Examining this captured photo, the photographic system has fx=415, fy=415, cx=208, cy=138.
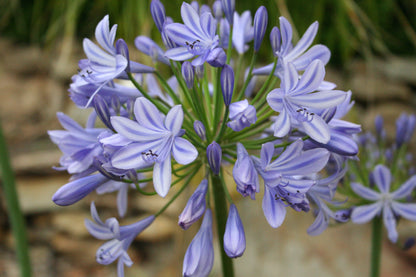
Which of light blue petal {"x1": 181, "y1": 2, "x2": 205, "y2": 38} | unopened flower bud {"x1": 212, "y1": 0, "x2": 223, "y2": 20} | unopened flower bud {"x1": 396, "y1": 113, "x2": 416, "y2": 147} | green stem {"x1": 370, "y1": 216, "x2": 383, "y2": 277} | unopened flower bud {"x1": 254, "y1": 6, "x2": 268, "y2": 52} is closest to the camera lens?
light blue petal {"x1": 181, "y1": 2, "x2": 205, "y2": 38}

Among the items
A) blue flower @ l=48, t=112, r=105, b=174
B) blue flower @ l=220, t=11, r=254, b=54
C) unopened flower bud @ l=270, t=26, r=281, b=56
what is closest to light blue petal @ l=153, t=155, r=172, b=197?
blue flower @ l=48, t=112, r=105, b=174

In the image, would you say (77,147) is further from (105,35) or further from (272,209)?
(272,209)

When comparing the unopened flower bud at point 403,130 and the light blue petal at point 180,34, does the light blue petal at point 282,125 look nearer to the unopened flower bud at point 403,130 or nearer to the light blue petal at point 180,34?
the light blue petal at point 180,34

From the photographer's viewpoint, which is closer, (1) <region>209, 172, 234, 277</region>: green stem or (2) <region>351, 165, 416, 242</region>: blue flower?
(1) <region>209, 172, 234, 277</region>: green stem

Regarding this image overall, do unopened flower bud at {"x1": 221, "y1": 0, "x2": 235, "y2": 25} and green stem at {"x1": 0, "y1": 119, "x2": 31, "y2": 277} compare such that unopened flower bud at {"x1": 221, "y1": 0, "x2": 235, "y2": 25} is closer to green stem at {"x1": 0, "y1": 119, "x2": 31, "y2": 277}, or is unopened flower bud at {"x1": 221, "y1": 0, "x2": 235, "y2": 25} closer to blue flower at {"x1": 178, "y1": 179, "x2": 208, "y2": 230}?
blue flower at {"x1": 178, "y1": 179, "x2": 208, "y2": 230}

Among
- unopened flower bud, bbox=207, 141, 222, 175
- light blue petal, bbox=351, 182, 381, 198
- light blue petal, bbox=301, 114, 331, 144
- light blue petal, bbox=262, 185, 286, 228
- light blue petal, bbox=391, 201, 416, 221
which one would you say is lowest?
light blue petal, bbox=391, 201, 416, 221
